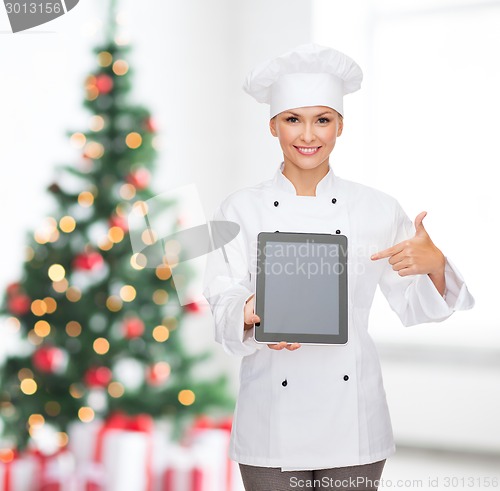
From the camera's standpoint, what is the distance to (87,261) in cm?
273

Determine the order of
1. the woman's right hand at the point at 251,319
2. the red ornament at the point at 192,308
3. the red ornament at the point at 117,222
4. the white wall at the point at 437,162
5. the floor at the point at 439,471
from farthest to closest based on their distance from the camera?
the white wall at the point at 437,162, the floor at the point at 439,471, the red ornament at the point at 192,308, the red ornament at the point at 117,222, the woman's right hand at the point at 251,319

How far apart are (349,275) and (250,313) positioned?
9.8 inches

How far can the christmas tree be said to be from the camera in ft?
8.84

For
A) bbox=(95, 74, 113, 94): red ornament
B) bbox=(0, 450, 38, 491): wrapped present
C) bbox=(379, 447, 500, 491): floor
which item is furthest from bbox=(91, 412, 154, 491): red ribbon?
bbox=(95, 74, 113, 94): red ornament

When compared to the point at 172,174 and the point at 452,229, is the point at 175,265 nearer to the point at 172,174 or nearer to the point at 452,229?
the point at 172,174

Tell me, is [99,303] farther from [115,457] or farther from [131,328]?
[115,457]

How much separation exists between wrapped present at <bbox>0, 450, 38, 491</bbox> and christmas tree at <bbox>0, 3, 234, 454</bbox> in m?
0.06

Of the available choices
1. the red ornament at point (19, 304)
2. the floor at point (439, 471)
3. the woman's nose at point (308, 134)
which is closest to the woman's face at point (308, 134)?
the woman's nose at point (308, 134)

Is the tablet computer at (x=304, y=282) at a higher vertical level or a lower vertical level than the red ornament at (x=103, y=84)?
lower

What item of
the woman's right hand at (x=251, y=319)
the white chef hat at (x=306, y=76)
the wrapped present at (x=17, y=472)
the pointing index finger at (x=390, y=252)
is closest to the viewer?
the woman's right hand at (x=251, y=319)

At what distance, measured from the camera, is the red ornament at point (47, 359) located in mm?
2682

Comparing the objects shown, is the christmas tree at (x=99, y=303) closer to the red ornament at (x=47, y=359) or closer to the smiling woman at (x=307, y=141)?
the red ornament at (x=47, y=359)

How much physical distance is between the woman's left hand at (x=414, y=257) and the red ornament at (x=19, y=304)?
1618mm

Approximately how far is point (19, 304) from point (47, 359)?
0.23 m
